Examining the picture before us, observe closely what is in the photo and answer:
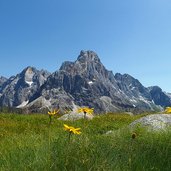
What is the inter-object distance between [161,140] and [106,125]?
10.1 metres

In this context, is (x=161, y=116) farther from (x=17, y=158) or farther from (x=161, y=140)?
(x=17, y=158)

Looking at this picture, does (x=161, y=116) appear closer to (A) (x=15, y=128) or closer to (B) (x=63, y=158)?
(A) (x=15, y=128)

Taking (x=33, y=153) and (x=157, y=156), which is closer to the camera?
(x=33, y=153)

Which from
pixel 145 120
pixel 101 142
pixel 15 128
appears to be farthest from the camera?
pixel 15 128

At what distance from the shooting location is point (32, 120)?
2353 cm

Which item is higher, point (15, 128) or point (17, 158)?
point (15, 128)

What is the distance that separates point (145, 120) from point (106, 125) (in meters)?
3.79

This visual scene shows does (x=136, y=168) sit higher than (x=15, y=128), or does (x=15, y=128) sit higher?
(x=15, y=128)

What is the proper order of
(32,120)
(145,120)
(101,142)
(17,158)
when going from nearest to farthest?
1. (17,158)
2. (101,142)
3. (145,120)
4. (32,120)

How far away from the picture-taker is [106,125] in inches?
804

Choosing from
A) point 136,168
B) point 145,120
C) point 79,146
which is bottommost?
point 136,168

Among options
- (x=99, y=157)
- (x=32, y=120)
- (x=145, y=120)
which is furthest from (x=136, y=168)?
(x=32, y=120)

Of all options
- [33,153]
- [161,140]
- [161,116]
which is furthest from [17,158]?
[161,116]

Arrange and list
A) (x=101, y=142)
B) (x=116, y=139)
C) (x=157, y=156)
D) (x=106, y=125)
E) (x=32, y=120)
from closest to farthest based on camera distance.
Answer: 1. (x=157, y=156)
2. (x=101, y=142)
3. (x=116, y=139)
4. (x=106, y=125)
5. (x=32, y=120)
